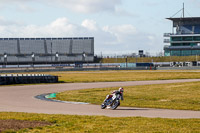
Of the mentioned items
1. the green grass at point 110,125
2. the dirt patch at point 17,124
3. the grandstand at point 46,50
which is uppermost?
the grandstand at point 46,50

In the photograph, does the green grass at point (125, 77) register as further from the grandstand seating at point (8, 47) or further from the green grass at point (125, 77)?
the grandstand seating at point (8, 47)

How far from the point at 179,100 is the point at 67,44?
12419 centimetres

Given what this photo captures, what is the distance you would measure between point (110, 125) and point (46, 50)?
13214 centimetres

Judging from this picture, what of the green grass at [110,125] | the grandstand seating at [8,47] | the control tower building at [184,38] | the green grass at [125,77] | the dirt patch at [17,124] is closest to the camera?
the green grass at [110,125]

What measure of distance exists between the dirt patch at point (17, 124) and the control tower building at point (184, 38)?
121 metres

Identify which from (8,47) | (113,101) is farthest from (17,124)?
(8,47)

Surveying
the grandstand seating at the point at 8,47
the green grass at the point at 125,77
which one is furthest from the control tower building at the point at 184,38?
the green grass at the point at 125,77

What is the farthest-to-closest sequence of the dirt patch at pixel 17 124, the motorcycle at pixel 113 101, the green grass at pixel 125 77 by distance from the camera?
the green grass at pixel 125 77, the motorcycle at pixel 113 101, the dirt patch at pixel 17 124

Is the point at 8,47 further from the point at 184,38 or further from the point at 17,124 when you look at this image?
the point at 17,124

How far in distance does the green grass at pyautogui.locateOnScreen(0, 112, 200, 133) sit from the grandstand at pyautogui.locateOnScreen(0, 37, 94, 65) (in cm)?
12148

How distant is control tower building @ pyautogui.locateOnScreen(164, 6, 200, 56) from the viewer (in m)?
133

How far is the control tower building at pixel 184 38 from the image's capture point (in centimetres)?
13288

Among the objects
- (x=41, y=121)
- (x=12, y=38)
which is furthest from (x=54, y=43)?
(x=41, y=121)

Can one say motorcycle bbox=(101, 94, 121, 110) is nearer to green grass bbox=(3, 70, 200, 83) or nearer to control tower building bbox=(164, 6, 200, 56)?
green grass bbox=(3, 70, 200, 83)
